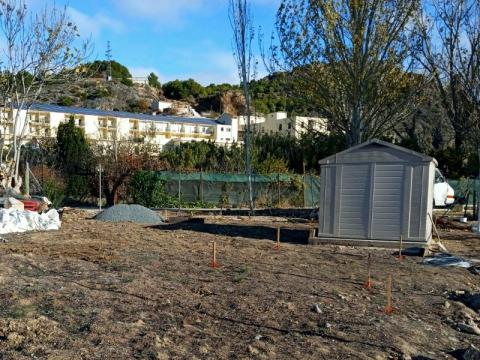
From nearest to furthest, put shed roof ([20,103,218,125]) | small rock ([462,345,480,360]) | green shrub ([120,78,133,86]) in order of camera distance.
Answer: small rock ([462,345,480,360])
shed roof ([20,103,218,125])
green shrub ([120,78,133,86])

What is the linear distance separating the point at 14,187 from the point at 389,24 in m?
15.3

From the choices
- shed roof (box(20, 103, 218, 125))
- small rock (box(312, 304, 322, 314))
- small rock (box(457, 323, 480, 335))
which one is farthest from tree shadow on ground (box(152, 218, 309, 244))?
shed roof (box(20, 103, 218, 125))

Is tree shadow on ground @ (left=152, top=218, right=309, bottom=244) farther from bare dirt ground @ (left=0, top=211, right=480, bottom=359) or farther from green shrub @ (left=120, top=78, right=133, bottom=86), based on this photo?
green shrub @ (left=120, top=78, right=133, bottom=86)

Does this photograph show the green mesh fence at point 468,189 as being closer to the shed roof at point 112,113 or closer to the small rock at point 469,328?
the small rock at point 469,328

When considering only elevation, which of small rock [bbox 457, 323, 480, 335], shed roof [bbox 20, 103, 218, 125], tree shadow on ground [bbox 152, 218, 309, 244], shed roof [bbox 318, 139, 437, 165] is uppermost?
shed roof [bbox 20, 103, 218, 125]

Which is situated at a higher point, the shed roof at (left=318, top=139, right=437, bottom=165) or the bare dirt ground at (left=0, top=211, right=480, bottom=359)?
the shed roof at (left=318, top=139, right=437, bottom=165)

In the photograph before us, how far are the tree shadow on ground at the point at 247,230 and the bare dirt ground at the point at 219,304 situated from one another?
87.6 inches

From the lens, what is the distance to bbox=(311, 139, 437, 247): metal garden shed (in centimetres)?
1274

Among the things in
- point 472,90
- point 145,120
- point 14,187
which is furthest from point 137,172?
point 145,120

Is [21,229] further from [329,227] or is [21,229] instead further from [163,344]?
[163,344]

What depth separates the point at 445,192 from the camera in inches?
934

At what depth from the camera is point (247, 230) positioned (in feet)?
51.9

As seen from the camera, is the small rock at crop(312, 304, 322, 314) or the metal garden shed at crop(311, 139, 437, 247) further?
the metal garden shed at crop(311, 139, 437, 247)

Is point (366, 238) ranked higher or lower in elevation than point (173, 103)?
lower
